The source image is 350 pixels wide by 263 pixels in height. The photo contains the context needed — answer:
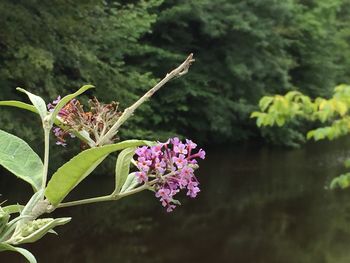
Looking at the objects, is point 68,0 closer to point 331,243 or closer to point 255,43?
point 331,243

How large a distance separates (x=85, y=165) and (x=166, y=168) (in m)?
0.11

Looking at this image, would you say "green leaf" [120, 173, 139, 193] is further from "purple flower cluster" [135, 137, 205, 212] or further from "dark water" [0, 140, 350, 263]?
"dark water" [0, 140, 350, 263]

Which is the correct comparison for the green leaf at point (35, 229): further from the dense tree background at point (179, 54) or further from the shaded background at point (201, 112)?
the dense tree background at point (179, 54)

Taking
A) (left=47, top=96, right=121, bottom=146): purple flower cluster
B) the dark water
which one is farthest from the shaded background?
(left=47, top=96, right=121, bottom=146): purple flower cluster

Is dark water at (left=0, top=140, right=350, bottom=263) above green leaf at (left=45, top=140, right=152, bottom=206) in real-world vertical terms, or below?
below

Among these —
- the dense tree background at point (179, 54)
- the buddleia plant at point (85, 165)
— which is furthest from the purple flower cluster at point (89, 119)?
the dense tree background at point (179, 54)

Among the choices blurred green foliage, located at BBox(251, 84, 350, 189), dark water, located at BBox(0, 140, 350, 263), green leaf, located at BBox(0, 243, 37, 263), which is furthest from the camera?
dark water, located at BBox(0, 140, 350, 263)

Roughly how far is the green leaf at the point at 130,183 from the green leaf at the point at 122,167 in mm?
15

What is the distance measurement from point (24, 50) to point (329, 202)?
6.77 meters

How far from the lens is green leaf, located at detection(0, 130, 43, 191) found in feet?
2.62

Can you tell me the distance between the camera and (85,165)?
2.52 feet

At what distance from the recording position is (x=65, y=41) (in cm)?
931

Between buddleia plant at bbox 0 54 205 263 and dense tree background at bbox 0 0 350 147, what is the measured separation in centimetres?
706

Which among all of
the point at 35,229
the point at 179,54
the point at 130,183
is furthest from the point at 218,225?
the point at 35,229
